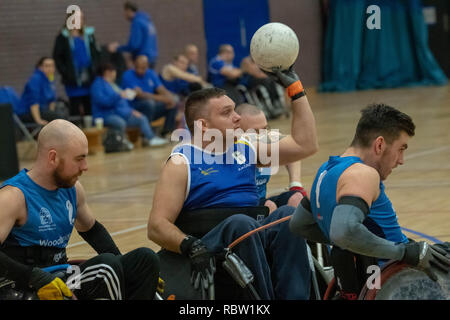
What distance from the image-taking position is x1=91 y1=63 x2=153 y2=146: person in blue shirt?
1266 centimetres

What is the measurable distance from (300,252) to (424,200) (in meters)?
3.60

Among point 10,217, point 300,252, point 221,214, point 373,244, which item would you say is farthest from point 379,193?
point 10,217

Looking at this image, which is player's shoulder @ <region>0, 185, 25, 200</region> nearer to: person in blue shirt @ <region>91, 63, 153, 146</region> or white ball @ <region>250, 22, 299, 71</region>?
white ball @ <region>250, 22, 299, 71</region>

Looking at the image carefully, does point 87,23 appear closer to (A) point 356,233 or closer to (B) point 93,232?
(B) point 93,232

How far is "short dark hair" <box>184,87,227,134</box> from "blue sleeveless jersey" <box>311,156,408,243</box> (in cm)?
113

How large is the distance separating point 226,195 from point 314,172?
501 centimetres

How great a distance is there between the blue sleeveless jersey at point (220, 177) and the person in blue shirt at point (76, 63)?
9.02 m

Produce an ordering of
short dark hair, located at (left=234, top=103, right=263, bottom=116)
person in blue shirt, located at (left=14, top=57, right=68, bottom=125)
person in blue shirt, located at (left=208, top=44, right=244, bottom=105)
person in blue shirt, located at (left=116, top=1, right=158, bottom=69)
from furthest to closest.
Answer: person in blue shirt, located at (left=208, top=44, right=244, bottom=105)
person in blue shirt, located at (left=116, top=1, right=158, bottom=69)
person in blue shirt, located at (left=14, top=57, right=68, bottom=125)
short dark hair, located at (left=234, top=103, right=263, bottom=116)

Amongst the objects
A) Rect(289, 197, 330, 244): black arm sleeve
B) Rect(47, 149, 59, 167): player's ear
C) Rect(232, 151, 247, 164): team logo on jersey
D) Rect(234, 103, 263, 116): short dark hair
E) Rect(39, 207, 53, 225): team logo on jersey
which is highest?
Rect(47, 149, 59, 167): player's ear

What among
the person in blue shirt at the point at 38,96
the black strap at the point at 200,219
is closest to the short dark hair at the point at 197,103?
the black strap at the point at 200,219

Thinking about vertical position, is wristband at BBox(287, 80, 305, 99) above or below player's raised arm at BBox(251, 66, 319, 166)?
above

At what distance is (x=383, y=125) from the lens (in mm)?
3447

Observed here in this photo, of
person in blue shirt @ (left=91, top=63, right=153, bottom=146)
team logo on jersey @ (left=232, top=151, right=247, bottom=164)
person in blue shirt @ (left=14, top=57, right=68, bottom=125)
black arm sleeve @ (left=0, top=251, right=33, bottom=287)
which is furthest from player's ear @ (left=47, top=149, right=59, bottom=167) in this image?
person in blue shirt @ (left=91, top=63, right=153, bottom=146)

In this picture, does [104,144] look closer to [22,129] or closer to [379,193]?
[22,129]
